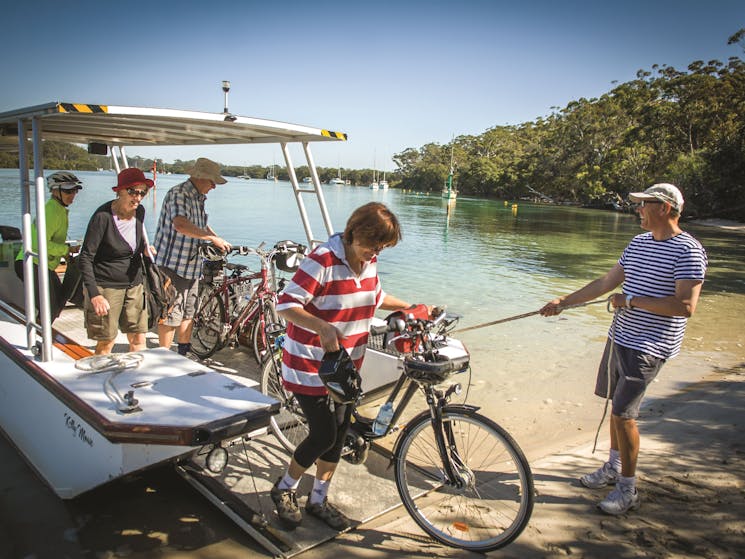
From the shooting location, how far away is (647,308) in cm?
299

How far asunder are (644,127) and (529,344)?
63.2 meters

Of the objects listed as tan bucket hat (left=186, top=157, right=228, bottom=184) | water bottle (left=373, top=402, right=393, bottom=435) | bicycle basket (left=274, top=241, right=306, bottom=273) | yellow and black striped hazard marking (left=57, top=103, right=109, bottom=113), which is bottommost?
water bottle (left=373, top=402, right=393, bottom=435)

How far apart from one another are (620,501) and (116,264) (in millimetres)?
3794

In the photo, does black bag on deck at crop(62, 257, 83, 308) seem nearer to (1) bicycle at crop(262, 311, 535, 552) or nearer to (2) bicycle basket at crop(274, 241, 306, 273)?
(2) bicycle basket at crop(274, 241, 306, 273)

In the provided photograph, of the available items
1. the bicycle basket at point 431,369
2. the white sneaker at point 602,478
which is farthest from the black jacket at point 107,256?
the white sneaker at point 602,478

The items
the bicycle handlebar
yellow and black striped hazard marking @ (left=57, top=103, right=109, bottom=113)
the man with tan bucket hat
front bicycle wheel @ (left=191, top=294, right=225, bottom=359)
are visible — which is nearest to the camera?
yellow and black striped hazard marking @ (left=57, top=103, right=109, bottom=113)

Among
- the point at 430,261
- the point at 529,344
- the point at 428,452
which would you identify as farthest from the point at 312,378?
the point at 430,261

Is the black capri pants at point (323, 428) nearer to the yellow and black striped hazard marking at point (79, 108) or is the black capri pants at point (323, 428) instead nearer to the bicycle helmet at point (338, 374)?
the bicycle helmet at point (338, 374)

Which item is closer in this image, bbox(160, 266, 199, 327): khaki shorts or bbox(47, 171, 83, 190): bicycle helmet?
bbox(47, 171, 83, 190): bicycle helmet

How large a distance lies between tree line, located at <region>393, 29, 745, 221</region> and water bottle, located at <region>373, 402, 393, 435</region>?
52199mm

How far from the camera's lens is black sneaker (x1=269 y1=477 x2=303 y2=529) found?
2.90 metres

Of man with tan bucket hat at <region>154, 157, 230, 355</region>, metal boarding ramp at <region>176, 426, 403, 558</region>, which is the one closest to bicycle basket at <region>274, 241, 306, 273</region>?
man with tan bucket hat at <region>154, 157, 230, 355</region>

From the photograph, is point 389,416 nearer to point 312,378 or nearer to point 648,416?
point 312,378

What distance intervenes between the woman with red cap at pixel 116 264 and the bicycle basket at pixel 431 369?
7.79ft
